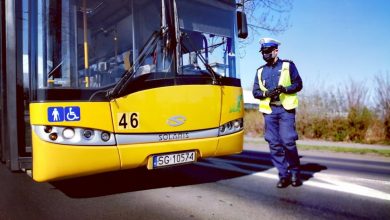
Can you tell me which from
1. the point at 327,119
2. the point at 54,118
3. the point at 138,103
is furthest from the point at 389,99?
the point at 54,118

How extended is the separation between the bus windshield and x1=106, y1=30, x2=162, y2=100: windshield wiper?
12mm

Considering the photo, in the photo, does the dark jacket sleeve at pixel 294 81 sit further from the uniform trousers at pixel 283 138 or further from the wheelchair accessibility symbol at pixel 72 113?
the wheelchair accessibility symbol at pixel 72 113

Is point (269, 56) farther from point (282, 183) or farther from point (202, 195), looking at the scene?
point (202, 195)

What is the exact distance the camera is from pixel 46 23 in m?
3.79

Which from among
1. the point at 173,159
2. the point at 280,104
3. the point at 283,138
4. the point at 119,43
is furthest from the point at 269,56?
the point at 119,43

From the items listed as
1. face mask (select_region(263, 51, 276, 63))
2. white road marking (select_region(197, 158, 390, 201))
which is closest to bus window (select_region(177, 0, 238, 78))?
face mask (select_region(263, 51, 276, 63))

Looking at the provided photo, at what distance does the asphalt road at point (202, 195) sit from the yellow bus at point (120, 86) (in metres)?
0.48

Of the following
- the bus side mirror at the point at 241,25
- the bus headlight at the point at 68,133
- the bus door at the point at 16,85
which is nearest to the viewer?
the bus headlight at the point at 68,133

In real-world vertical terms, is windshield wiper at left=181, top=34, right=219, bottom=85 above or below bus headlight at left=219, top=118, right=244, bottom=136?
above

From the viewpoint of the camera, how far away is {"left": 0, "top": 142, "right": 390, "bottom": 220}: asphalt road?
355cm

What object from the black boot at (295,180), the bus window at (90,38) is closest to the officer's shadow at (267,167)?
the black boot at (295,180)

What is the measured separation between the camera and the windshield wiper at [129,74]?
388 cm

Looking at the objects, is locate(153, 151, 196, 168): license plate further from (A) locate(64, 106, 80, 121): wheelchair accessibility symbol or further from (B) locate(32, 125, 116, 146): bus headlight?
(A) locate(64, 106, 80, 121): wheelchair accessibility symbol

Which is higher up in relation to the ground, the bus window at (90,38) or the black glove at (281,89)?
the bus window at (90,38)
